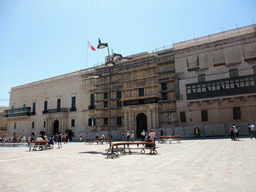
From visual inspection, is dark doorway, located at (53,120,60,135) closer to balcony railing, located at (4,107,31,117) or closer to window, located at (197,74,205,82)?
balcony railing, located at (4,107,31,117)

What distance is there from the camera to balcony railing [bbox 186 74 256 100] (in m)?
22.3

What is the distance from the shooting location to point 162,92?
2950 centimetres

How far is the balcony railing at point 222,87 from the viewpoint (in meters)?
22.3

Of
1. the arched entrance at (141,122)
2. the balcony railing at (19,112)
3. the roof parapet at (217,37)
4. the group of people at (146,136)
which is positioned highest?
the roof parapet at (217,37)

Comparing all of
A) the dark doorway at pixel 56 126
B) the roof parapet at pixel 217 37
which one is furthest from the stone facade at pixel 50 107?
the roof parapet at pixel 217 37

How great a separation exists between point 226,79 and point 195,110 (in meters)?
5.72

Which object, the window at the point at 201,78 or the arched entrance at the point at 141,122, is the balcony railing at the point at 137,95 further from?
the window at the point at 201,78

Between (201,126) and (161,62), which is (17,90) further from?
(201,126)

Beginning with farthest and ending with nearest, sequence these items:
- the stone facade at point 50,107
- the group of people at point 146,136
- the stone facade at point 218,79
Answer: the stone facade at point 50,107, the stone facade at point 218,79, the group of people at point 146,136

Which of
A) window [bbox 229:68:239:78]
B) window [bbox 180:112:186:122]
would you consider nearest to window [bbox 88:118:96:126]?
window [bbox 180:112:186:122]

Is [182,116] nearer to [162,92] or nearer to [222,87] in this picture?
[162,92]

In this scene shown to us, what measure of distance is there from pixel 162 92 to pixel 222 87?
28.8ft

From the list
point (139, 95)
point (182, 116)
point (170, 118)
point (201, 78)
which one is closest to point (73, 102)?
point (139, 95)

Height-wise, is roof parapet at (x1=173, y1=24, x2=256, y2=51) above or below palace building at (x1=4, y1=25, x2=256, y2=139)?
above
